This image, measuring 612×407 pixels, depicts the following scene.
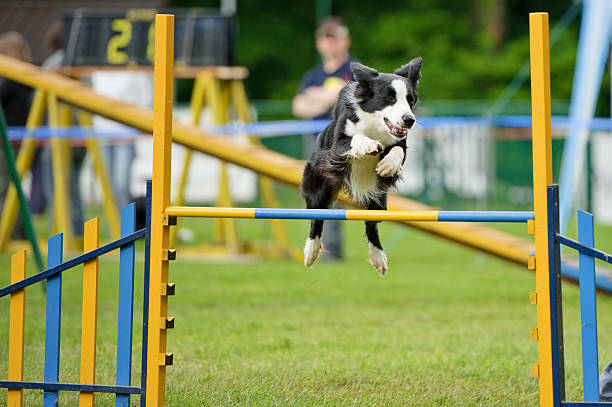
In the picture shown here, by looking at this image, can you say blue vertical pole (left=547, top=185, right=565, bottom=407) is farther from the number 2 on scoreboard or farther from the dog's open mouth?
the number 2 on scoreboard

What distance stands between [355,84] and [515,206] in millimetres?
13242

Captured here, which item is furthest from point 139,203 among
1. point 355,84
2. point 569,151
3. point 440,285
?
point 355,84

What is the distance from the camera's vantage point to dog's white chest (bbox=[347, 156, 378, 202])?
9.65 feet

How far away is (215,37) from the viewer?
8.20 m

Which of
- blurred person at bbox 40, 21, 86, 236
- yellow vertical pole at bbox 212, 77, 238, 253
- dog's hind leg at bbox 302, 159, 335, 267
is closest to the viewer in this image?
dog's hind leg at bbox 302, 159, 335, 267

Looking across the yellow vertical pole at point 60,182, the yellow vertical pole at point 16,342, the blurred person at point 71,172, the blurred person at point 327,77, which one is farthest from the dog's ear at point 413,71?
the blurred person at point 71,172

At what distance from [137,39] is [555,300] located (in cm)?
623

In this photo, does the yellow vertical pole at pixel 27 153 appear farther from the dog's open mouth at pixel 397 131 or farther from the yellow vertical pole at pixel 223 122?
the dog's open mouth at pixel 397 131

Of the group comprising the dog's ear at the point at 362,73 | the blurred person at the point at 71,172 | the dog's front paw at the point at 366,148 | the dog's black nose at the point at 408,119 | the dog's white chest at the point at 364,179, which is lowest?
the dog's white chest at the point at 364,179

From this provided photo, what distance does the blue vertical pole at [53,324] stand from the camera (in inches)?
115

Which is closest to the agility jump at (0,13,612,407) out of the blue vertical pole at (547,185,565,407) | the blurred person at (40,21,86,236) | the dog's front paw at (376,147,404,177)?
the blue vertical pole at (547,185,565,407)

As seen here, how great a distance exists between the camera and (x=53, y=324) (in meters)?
2.93

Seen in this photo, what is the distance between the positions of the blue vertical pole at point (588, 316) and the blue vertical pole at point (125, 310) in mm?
1444

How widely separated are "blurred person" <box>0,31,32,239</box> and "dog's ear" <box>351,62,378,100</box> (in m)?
5.80
